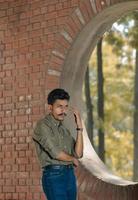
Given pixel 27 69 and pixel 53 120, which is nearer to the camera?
pixel 53 120

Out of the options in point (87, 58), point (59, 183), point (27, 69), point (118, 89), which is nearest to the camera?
point (59, 183)

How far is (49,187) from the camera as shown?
4254 mm

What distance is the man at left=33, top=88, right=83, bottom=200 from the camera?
13.9 feet

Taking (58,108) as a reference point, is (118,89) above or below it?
above

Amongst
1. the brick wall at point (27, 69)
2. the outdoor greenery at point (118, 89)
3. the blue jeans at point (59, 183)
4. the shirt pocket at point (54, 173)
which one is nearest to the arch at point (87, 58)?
the brick wall at point (27, 69)

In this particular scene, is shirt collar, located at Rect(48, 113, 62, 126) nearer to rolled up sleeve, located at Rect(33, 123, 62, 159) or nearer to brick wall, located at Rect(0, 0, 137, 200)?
rolled up sleeve, located at Rect(33, 123, 62, 159)

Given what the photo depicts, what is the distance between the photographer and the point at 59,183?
4.22m

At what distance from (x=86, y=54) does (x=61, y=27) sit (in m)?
0.57

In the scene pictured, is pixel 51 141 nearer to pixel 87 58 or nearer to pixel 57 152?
pixel 57 152

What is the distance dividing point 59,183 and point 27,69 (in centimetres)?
Result: 286

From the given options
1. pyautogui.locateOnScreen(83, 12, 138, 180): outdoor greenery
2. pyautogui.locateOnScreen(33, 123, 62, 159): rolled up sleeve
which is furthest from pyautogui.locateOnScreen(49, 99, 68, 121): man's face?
pyautogui.locateOnScreen(83, 12, 138, 180): outdoor greenery

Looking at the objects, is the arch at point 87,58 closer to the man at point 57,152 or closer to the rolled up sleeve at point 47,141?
the man at point 57,152

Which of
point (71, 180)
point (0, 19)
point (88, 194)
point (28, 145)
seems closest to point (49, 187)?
point (71, 180)

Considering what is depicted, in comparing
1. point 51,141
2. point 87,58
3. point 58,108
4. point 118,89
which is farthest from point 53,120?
point 118,89
